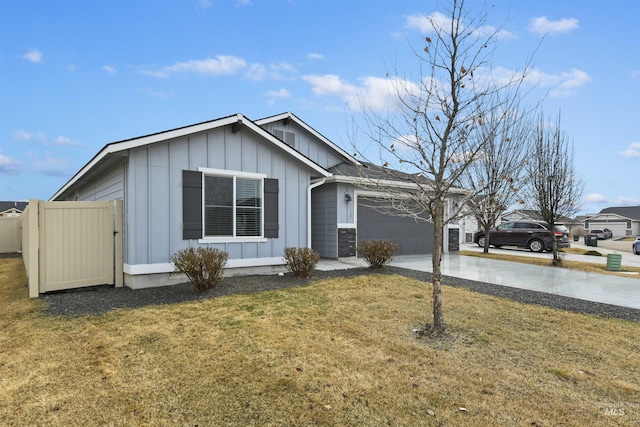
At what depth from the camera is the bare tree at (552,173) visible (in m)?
12.6

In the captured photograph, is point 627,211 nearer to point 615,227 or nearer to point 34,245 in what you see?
point 615,227

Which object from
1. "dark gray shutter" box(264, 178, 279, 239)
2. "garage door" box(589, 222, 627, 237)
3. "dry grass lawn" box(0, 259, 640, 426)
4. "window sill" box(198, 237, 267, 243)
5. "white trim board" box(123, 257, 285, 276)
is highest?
"dark gray shutter" box(264, 178, 279, 239)

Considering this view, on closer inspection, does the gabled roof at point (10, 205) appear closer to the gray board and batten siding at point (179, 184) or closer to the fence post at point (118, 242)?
the fence post at point (118, 242)

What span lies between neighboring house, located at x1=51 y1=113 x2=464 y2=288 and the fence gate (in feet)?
1.38

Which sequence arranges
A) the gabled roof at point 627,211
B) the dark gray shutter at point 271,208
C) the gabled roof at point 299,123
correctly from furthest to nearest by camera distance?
the gabled roof at point 627,211 → the gabled roof at point 299,123 → the dark gray shutter at point 271,208

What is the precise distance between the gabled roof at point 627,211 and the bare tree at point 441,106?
6297 centimetres

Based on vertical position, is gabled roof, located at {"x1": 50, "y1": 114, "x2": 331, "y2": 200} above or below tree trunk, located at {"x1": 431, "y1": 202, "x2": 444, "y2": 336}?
above

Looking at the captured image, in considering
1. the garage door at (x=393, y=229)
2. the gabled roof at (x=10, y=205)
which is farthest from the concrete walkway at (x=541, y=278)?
the gabled roof at (x=10, y=205)

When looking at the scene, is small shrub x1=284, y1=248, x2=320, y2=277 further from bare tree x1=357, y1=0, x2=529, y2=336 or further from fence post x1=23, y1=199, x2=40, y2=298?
fence post x1=23, y1=199, x2=40, y2=298

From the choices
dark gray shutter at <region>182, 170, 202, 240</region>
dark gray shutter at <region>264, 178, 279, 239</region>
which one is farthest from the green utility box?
dark gray shutter at <region>182, 170, 202, 240</region>

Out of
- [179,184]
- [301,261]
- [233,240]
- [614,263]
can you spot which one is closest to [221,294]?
[233,240]

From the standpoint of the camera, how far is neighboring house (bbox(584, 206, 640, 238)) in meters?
50.4

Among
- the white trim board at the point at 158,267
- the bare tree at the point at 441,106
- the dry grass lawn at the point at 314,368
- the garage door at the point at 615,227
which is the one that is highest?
the bare tree at the point at 441,106

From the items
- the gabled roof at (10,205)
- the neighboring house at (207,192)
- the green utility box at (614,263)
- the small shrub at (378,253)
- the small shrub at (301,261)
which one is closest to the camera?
the neighboring house at (207,192)
